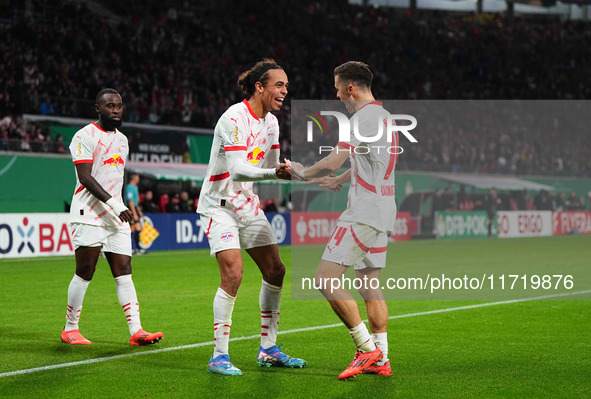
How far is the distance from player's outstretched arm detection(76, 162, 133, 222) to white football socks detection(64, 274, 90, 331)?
2.88ft

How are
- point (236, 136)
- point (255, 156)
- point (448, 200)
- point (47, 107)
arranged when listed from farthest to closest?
1. point (448, 200)
2. point (47, 107)
3. point (255, 156)
4. point (236, 136)

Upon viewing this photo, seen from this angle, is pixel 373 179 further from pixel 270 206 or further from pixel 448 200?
pixel 448 200

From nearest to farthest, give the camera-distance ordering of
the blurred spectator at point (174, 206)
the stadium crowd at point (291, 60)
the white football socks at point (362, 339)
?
the white football socks at point (362, 339) → the blurred spectator at point (174, 206) → the stadium crowd at point (291, 60)

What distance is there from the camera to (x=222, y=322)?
6.47 m

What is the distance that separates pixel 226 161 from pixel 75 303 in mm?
2537

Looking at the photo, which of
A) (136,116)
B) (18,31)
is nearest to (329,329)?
(136,116)

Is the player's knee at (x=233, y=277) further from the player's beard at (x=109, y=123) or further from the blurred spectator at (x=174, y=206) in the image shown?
the blurred spectator at (x=174, y=206)

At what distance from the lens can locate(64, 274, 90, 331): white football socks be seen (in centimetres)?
802

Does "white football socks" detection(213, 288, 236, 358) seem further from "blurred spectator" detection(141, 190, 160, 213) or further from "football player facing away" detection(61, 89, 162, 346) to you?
"blurred spectator" detection(141, 190, 160, 213)

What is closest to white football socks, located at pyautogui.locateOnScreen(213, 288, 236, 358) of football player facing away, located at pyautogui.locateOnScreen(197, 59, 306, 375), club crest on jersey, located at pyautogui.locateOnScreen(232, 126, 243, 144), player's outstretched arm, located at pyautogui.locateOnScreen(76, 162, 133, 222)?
football player facing away, located at pyautogui.locateOnScreen(197, 59, 306, 375)

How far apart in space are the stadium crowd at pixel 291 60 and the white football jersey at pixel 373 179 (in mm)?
18405

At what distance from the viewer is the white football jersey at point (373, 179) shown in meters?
6.14

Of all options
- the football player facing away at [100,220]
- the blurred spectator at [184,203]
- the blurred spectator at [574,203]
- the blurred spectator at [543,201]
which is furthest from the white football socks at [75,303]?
the blurred spectator at [574,203]

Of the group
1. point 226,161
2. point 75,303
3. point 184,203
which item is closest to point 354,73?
point 226,161
